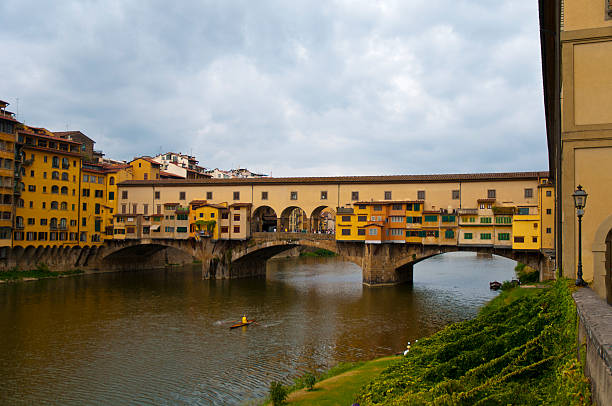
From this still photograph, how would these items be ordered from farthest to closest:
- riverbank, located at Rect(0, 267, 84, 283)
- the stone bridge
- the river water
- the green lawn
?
riverbank, located at Rect(0, 267, 84, 283) < the stone bridge < the river water < the green lawn

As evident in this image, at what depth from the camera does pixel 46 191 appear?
173ft

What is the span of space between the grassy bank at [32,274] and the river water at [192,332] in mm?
1923

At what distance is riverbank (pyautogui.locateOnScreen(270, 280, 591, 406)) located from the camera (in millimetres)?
7887

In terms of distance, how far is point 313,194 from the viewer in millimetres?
52250

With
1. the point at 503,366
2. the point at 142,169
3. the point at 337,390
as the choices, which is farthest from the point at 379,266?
the point at 503,366

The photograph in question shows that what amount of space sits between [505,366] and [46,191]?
55.1m

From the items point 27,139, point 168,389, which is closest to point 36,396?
point 168,389

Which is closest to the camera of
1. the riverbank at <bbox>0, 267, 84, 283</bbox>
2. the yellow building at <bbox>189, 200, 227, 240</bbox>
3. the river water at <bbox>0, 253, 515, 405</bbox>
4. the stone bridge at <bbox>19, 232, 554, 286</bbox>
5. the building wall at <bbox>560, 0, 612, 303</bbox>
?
the building wall at <bbox>560, 0, 612, 303</bbox>

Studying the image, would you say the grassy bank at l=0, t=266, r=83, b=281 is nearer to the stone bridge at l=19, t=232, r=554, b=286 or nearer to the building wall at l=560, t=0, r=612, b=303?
the stone bridge at l=19, t=232, r=554, b=286

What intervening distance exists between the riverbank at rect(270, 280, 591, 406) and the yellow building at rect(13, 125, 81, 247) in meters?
47.6

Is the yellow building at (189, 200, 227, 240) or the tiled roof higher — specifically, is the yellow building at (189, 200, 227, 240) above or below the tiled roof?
below

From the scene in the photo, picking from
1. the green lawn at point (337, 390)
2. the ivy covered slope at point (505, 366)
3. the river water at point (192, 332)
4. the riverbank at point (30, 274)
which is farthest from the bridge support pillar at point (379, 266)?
the riverbank at point (30, 274)

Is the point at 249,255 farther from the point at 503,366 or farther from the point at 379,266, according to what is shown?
the point at 503,366

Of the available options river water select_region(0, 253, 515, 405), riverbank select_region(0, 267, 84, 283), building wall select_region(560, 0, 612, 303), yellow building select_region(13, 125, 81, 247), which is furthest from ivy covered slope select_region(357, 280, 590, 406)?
yellow building select_region(13, 125, 81, 247)
